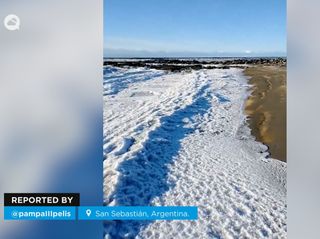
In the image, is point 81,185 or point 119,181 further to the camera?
point 119,181

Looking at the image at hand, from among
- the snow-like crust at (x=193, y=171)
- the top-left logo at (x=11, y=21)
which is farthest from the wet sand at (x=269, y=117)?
the top-left logo at (x=11, y=21)

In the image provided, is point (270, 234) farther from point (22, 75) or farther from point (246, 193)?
point (22, 75)

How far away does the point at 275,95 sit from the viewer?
4164 millimetres

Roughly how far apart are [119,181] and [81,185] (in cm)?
46

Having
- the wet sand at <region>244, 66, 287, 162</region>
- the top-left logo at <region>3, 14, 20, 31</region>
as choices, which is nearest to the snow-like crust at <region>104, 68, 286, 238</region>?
the wet sand at <region>244, 66, 287, 162</region>

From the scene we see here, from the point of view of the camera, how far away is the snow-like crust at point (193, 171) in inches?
80.9

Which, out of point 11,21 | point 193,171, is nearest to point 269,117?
point 193,171

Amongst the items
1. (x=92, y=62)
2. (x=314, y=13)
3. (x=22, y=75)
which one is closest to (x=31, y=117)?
(x=22, y=75)

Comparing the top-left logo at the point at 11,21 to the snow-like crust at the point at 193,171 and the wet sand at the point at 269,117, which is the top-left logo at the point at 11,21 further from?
the wet sand at the point at 269,117

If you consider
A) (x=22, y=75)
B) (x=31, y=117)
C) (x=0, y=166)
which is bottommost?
(x=0, y=166)

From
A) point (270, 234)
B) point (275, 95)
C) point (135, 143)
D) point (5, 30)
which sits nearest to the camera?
point (5, 30)

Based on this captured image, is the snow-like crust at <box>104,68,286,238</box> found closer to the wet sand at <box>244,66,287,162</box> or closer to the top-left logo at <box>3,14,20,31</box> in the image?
the wet sand at <box>244,66,287,162</box>

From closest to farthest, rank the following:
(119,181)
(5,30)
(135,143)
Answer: (5,30)
(119,181)
(135,143)

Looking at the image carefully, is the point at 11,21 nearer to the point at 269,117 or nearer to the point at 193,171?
the point at 193,171
